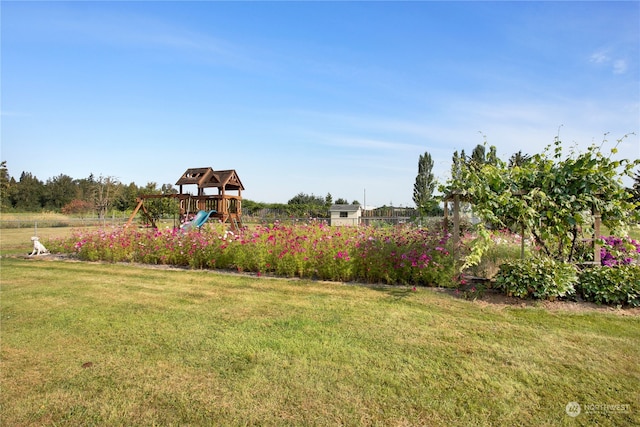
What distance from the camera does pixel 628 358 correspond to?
113 inches

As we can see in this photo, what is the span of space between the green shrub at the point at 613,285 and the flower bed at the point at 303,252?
1.66 m

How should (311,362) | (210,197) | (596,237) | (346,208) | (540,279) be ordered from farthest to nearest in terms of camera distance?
(346,208) < (210,197) < (596,237) < (540,279) < (311,362)

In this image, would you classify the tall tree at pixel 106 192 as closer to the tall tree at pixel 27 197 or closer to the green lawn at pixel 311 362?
the tall tree at pixel 27 197

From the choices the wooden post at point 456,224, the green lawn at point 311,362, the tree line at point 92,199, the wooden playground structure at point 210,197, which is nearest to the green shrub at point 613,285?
the green lawn at point 311,362

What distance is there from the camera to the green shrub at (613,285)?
4203 mm

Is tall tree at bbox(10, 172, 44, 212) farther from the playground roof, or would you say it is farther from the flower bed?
the flower bed

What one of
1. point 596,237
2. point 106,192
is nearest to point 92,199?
point 106,192

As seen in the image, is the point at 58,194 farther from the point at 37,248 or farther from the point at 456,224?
the point at 456,224

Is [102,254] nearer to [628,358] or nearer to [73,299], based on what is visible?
[73,299]

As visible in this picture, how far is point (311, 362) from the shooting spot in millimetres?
2771

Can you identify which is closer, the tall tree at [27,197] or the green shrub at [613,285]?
the green shrub at [613,285]

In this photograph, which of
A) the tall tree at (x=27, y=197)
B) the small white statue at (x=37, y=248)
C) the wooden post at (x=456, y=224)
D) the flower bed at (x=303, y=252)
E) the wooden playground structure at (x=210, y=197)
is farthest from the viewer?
the tall tree at (x=27, y=197)

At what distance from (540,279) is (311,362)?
3.33 metres

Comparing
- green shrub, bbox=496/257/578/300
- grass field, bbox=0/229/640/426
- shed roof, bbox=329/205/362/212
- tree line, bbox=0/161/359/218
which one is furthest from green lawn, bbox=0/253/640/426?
shed roof, bbox=329/205/362/212
